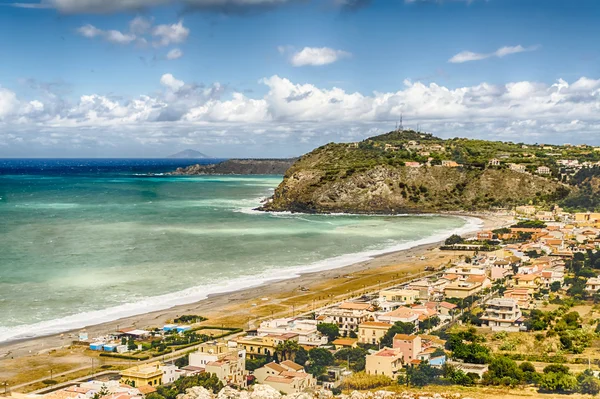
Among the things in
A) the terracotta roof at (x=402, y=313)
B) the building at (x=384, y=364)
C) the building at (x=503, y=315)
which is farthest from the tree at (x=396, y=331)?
the building at (x=503, y=315)

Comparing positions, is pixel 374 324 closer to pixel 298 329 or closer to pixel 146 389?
pixel 298 329

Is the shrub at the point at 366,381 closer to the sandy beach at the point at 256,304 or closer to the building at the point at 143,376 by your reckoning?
the building at the point at 143,376

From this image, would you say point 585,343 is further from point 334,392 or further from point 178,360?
point 178,360

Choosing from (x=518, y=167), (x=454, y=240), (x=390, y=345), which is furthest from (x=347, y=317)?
(x=518, y=167)

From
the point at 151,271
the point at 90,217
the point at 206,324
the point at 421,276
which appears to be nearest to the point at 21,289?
the point at 151,271

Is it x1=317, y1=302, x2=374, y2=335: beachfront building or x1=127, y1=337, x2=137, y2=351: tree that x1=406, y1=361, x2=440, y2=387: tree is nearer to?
x1=317, y1=302, x2=374, y2=335: beachfront building

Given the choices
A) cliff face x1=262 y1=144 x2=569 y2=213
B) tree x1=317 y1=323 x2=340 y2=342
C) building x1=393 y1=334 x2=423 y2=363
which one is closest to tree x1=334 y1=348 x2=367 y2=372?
building x1=393 y1=334 x2=423 y2=363

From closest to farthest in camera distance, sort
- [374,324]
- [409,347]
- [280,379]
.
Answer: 1. [280,379]
2. [409,347]
3. [374,324]
